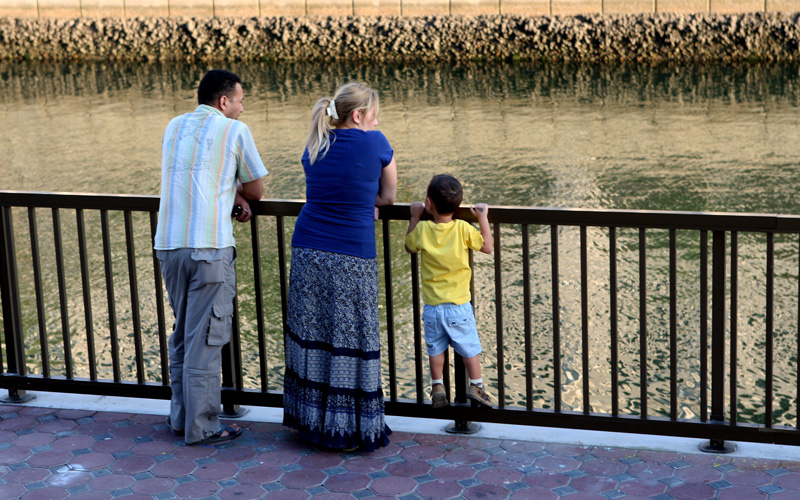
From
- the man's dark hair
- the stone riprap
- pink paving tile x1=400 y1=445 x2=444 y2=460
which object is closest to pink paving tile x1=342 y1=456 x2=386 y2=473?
pink paving tile x1=400 y1=445 x2=444 y2=460

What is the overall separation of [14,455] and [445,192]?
1.99 m

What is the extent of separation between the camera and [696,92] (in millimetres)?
16203

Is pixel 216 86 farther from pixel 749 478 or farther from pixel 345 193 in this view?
pixel 749 478

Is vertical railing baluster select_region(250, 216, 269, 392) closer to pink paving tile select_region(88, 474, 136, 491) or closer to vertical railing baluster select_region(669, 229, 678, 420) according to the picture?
pink paving tile select_region(88, 474, 136, 491)

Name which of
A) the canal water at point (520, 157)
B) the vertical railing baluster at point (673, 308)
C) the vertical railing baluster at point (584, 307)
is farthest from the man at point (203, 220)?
the canal water at point (520, 157)

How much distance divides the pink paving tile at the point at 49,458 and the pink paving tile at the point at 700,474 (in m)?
2.35

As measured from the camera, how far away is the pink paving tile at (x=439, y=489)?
3605 millimetres

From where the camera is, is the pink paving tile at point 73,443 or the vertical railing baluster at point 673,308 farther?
the pink paving tile at point 73,443

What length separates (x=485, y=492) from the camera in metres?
3.62

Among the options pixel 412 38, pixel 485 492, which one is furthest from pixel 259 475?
pixel 412 38

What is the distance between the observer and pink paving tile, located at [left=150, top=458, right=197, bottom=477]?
383 cm

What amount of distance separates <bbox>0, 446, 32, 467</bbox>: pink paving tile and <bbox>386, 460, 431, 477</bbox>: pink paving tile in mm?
1289

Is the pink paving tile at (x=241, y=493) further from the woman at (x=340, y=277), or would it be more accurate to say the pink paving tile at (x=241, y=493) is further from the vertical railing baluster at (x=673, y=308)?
the vertical railing baluster at (x=673, y=308)

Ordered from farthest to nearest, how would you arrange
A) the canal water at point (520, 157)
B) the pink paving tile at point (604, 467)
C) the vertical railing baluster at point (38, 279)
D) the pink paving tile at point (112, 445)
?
1. the canal water at point (520, 157)
2. the vertical railing baluster at point (38, 279)
3. the pink paving tile at point (112, 445)
4. the pink paving tile at point (604, 467)
